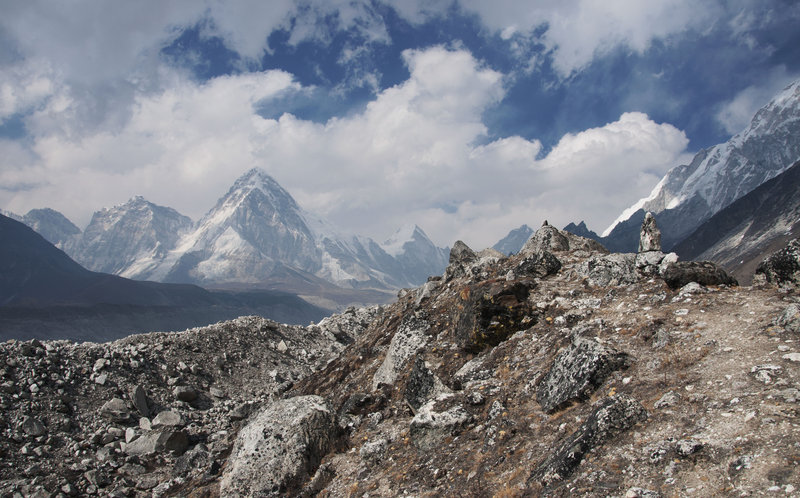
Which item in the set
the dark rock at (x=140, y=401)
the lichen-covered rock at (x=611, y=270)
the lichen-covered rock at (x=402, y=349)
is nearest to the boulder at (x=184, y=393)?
the dark rock at (x=140, y=401)

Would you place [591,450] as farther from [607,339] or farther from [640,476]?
[607,339]

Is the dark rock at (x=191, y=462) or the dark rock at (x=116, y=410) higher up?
the dark rock at (x=116, y=410)

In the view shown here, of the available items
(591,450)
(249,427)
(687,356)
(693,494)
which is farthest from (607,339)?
(249,427)

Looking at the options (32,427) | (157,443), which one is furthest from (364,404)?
(32,427)

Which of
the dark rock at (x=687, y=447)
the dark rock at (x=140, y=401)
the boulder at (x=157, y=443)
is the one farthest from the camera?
the dark rock at (x=140, y=401)

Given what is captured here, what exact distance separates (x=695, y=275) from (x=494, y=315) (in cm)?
616

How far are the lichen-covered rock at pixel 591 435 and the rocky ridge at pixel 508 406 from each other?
3cm

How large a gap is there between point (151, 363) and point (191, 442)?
32.7 feet

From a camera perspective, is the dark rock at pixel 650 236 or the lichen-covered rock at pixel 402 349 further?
the dark rock at pixel 650 236

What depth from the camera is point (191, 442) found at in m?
22.1

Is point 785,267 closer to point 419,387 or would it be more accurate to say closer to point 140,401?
point 419,387

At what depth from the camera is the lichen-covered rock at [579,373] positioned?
9914 millimetres

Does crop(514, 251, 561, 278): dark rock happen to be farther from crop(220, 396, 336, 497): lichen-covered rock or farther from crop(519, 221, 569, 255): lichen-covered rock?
crop(220, 396, 336, 497): lichen-covered rock

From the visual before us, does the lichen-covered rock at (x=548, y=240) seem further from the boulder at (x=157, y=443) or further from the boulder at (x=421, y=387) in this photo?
the boulder at (x=157, y=443)
